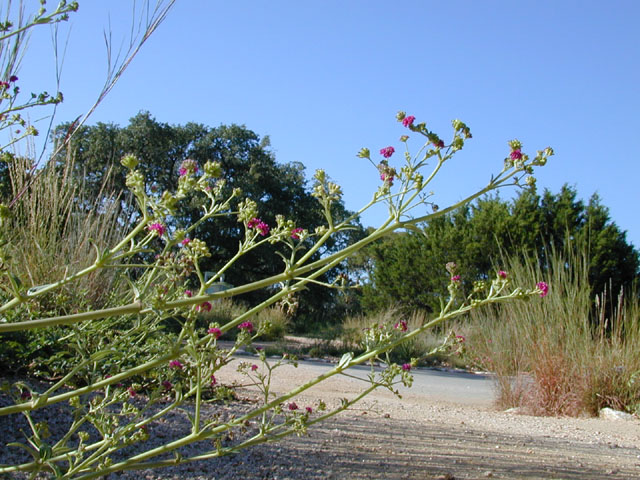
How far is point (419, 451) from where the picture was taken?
10.2 feet

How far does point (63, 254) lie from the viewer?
473 cm

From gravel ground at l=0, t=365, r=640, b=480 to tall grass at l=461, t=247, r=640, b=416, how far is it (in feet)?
2.41

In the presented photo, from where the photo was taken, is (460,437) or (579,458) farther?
(460,437)

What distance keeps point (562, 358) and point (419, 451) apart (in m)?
2.96

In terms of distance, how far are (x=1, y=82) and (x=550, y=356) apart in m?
5.14

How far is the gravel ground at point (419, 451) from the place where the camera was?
261cm

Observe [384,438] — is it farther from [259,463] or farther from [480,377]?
[480,377]

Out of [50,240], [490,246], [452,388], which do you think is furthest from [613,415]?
[490,246]

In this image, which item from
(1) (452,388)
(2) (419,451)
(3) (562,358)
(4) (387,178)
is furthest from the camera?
(1) (452,388)

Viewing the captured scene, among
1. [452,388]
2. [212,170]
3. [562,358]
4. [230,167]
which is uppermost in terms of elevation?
[230,167]

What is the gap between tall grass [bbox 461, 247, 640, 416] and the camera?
5.45 meters

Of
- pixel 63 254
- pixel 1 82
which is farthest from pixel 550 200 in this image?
pixel 1 82

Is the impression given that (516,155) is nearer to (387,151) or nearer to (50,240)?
(387,151)

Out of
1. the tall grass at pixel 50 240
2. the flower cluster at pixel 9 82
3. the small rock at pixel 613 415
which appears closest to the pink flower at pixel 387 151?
the flower cluster at pixel 9 82
